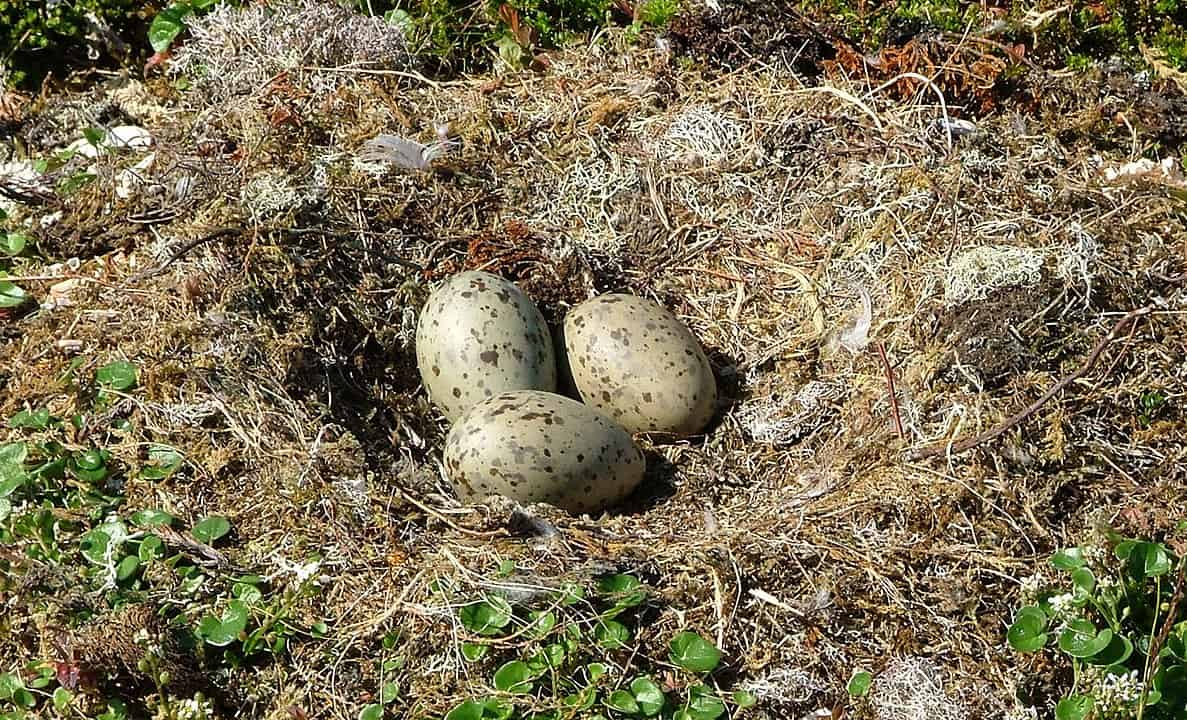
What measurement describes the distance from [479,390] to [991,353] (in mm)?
1511

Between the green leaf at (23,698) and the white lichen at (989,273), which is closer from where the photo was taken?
the green leaf at (23,698)

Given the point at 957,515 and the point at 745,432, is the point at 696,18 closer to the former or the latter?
the point at 745,432

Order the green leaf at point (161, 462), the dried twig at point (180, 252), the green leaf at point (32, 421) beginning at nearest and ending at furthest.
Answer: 1. the green leaf at point (161, 462)
2. the green leaf at point (32, 421)
3. the dried twig at point (180, 252)

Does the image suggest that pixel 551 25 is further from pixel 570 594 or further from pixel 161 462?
pixel 570 594

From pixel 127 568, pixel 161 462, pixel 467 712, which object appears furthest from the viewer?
pixel 161 462

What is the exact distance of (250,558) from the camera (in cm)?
336

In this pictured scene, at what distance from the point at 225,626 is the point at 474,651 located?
601 millimetres

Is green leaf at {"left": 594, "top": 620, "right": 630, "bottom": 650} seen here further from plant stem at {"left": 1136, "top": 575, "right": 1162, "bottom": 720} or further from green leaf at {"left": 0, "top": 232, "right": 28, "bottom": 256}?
green leaf at {"left": 0, "top": 232, "right": 28, "bottom": 256}

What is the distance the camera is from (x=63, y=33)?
17.3 feet

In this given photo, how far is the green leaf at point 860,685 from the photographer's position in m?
3.10

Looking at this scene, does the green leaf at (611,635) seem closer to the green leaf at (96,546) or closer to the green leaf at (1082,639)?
the green leaf at (1082,639)

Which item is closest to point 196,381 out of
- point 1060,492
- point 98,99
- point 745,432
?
point 745,432

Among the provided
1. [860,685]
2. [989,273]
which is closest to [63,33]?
[989,273]

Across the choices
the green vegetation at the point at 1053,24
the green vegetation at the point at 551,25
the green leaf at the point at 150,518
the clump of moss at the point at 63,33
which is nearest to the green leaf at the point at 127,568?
the green leaf at the point at 150,518
